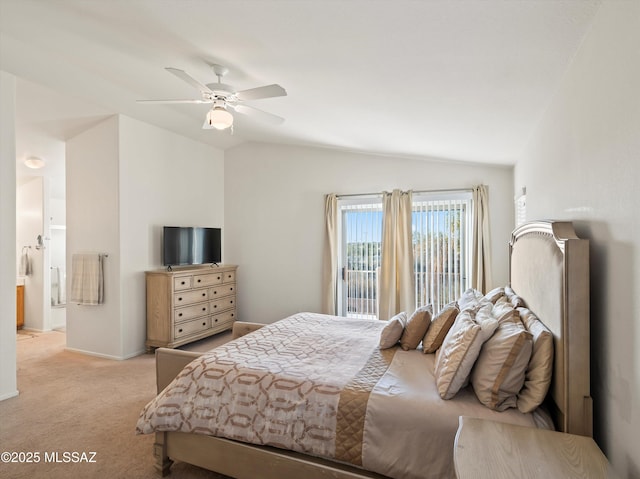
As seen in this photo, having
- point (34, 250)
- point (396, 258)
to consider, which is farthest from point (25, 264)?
point (396, 258)

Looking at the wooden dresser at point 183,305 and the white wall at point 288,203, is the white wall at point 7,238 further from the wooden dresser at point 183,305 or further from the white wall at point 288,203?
the white wall at point 288,203

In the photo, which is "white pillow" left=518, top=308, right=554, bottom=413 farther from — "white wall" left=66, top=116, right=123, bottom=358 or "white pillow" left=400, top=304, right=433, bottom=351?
"white wall" left=66, top=116, right=123, bottom=358

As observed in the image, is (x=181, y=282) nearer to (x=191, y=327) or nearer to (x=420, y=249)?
(x=191, y=327)

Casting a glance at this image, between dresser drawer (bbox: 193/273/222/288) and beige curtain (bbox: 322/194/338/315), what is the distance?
159 cm

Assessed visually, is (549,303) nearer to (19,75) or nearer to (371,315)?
(371,315)

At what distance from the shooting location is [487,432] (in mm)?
1321

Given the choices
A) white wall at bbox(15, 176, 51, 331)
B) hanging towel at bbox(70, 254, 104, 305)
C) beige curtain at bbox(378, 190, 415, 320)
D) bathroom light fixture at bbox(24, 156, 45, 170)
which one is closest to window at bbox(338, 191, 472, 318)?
beige curtain at bbox(378, 190, 415, 320)

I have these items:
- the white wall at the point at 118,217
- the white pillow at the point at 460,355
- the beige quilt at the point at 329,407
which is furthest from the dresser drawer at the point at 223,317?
the white pillow at the point at 460,355

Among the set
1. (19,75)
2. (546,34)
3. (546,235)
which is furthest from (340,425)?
(19,75)

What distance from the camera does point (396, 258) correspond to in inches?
187

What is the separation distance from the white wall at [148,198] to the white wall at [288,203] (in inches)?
25.5

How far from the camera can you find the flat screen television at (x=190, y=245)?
4637 mm

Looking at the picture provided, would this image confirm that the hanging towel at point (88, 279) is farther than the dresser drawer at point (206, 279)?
No

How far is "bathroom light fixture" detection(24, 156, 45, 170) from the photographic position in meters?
4.89
